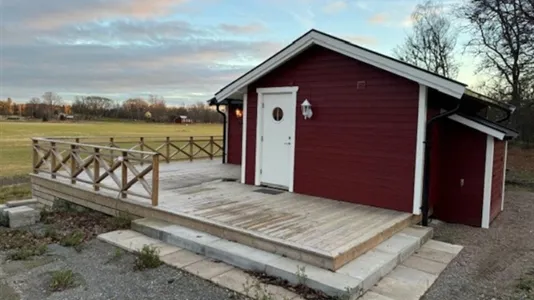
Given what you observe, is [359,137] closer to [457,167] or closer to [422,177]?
[422,177]

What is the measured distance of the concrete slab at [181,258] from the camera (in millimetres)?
3674

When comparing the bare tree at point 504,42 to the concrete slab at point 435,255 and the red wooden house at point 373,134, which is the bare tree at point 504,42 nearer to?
the red wooden house at point 373,134

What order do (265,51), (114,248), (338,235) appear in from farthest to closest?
(265,51) → (114,248) → (338,235)

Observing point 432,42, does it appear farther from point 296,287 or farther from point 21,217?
point 21,217

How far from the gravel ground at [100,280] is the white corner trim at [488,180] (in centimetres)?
421

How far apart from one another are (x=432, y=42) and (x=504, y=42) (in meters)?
6.84

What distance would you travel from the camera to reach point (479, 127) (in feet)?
16.6

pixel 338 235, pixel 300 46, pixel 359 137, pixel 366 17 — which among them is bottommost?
pixel 338 235

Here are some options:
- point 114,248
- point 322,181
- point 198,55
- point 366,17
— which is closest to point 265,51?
point 198,55

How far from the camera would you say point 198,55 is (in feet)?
75.8

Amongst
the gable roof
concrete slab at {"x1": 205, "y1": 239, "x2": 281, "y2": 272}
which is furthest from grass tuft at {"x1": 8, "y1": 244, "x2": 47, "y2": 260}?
the gable roof

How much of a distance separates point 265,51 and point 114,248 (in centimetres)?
1689

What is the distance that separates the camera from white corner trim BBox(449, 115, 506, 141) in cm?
488

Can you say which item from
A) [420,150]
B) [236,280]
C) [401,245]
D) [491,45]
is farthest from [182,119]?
[236,280]
